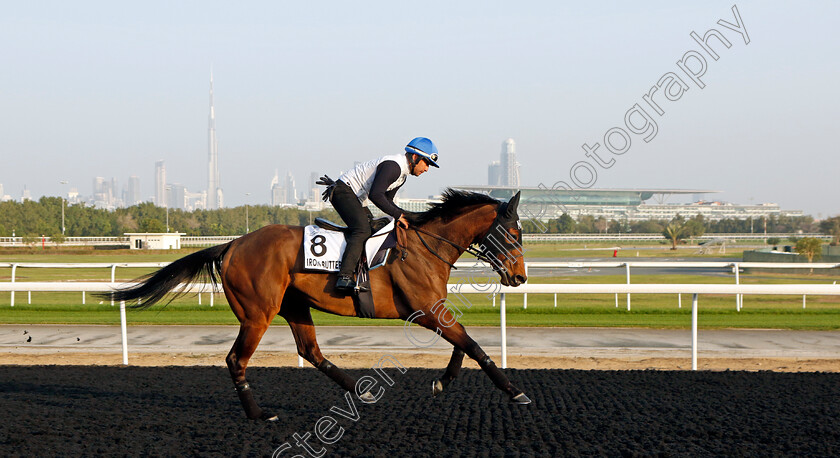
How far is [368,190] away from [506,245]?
1.07 m

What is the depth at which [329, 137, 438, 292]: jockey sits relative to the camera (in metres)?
4.88

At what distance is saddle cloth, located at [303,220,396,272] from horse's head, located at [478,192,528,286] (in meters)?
0.70

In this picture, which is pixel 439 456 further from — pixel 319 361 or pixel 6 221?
pixel 6 221

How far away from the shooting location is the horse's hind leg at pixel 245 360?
15.5 feet

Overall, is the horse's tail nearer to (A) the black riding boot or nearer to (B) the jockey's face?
(A) the black riding boot

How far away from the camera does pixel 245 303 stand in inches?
196

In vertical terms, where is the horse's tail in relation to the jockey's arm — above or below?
below

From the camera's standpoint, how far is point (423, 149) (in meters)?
5.00

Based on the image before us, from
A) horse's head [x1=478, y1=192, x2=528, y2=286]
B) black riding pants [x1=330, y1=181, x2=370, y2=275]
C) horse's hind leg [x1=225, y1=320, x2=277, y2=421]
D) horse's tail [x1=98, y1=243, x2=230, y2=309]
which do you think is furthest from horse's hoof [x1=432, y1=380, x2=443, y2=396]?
horse's tail [x1=98, y1=243, x2=230, y2=309]

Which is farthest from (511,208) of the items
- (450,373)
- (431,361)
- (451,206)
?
(431,361)

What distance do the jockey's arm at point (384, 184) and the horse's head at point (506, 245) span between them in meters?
0.70

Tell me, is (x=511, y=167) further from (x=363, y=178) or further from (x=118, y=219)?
(x=363, y=178)

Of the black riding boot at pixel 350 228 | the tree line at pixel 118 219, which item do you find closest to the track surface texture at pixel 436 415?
the black riding boot at pixel 350 228

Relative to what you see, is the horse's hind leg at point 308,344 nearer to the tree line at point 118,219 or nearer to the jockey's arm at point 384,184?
the jockey's arm at point 384,184
